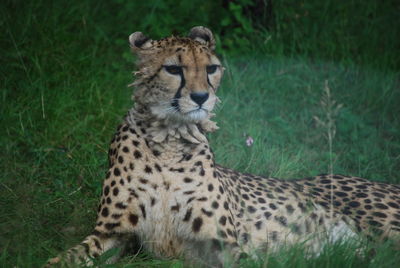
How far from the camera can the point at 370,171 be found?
201 inches

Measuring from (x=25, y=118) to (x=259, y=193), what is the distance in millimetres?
2060

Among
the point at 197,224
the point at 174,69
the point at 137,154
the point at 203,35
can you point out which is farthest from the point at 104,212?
the point at 203,35

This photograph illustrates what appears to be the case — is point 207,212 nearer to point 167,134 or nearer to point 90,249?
point 167,134

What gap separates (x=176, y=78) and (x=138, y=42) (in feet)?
1.23

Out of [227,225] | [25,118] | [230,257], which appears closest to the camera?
[230,257]

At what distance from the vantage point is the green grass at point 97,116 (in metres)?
4.35

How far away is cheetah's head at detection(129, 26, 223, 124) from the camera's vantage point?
10.7 ft

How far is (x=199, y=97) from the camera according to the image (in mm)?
3223

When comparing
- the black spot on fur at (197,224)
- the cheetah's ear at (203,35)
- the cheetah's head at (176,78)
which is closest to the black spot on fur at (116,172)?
the cheetah's head at (176,78)

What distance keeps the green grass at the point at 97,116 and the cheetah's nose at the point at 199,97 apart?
110 cm

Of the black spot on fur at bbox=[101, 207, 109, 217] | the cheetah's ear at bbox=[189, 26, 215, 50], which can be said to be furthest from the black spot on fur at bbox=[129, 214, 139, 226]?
the cheetah's ear at bbox=[189, 26, 215, 50]

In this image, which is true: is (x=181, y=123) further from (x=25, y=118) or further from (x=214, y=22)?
(x=214, y=22)

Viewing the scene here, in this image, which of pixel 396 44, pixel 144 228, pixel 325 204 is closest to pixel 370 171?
pixel 325 204

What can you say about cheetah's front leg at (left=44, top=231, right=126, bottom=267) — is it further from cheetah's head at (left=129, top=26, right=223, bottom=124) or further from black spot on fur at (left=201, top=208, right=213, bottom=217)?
cheetah's head at (left=129, top=26, right=223, bottom=124)
